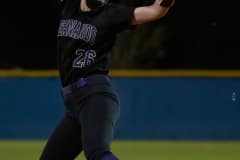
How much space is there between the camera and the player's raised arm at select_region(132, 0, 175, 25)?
4421 mm

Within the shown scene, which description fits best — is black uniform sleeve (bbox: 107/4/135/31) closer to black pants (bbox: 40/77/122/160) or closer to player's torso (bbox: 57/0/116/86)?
player's torso (bbox: 57/0/116/86)

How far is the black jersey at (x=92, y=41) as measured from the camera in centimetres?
464

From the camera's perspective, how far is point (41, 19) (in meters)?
14.3

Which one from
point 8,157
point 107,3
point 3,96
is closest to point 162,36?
point 3,96

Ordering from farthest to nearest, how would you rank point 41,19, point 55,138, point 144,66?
1. point 41,19
2. point 144,66
3. point 55,138

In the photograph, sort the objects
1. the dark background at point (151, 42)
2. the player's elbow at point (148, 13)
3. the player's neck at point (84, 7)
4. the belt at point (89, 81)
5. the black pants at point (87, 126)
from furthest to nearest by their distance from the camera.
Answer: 1. the dark background at point (151, 42)
2. the player's neck at point (84, 7)
3. the belt at point (89, 81)
4. the player's elbow at point (148, 13)
5. the black pants at point (87, 126)

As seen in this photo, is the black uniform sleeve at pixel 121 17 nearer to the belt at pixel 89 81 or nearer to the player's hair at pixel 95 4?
the player's hair at pixel 95 4

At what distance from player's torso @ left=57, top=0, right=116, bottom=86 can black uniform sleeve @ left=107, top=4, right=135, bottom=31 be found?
4 cm

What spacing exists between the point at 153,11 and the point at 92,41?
1.43 ft

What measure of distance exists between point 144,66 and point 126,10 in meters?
8.76

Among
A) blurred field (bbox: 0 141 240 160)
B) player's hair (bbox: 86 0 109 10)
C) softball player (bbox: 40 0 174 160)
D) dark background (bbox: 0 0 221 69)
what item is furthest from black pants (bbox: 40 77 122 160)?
dark background (bbox: 0 0 221 69)

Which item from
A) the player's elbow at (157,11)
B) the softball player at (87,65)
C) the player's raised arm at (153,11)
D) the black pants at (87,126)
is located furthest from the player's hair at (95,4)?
the black pants at (87,126)

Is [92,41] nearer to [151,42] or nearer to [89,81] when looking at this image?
[89,81]

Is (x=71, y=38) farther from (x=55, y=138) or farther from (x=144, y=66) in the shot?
(x=144, y=66)
